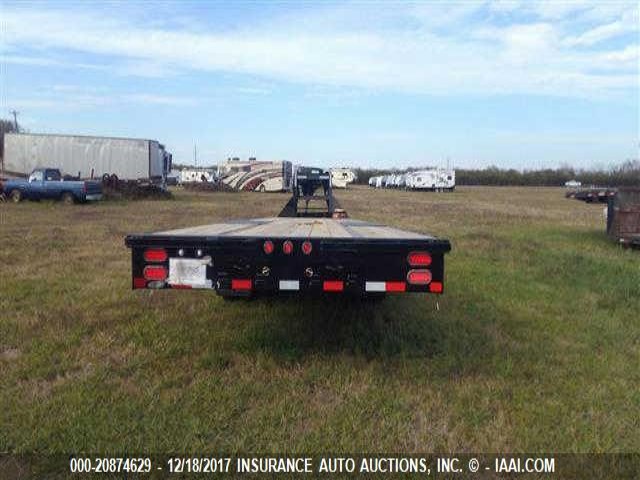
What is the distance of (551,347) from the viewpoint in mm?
5441

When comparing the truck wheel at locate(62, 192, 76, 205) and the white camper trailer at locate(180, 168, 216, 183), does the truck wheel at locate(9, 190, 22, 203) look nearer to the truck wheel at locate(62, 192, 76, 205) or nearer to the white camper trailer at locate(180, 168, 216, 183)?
the truck wheel at locate(62, 192, 76, 205)

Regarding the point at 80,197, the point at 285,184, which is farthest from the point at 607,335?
the point at 285,184

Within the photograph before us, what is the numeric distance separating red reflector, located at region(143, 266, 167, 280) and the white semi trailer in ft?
95.6

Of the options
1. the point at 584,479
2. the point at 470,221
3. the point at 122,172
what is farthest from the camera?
the point at 122,172

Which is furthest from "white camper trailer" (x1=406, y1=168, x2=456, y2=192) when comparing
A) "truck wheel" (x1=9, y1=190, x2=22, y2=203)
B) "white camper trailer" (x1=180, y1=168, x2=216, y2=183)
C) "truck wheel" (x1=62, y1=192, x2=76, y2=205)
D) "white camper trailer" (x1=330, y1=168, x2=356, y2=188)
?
"truck wheel" (x1=9, y1=190, x2=22, y2=203)

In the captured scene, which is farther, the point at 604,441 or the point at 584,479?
the point at 604,441

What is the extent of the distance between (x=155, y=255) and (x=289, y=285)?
0.92 meters

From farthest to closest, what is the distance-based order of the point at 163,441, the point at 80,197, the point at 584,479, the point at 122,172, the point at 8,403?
the point at 122,172, the point at 80,197, the point at 8,403, the point at 163,441, the point at 584,479

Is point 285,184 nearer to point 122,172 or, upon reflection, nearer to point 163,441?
point 122,172

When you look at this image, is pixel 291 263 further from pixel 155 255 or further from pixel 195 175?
pixel 195 175

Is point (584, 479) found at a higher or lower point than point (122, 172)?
lower

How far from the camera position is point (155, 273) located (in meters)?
4.09

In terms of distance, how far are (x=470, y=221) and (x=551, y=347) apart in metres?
15.4

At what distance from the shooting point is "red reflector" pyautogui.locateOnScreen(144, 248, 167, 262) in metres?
4.08
